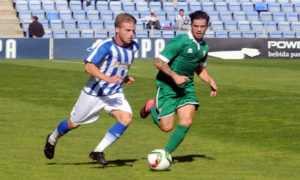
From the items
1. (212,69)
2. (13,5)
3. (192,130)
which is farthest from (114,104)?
(13,5)

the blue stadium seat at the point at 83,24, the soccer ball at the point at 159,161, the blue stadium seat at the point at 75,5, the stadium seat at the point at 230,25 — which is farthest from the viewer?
the stadium seat at the point at 230,25

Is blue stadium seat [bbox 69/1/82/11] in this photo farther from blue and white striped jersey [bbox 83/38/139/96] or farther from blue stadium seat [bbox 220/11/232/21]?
blue and white striped jersey [bbox 83/38/139/96]

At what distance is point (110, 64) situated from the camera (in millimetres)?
8188

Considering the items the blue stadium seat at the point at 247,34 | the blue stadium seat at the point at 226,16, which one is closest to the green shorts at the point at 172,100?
the blue stadium seat at the point at 247,34

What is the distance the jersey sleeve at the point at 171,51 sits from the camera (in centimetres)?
844

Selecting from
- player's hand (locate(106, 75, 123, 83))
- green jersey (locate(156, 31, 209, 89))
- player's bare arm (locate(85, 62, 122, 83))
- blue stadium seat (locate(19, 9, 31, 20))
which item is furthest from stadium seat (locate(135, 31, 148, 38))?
player's hand (locate(106, 75, 123, 83))

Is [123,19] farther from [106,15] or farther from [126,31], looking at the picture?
[106,15]

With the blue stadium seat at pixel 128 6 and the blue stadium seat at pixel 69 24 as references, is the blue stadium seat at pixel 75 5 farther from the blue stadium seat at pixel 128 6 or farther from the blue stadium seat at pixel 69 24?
the blue stadium seat at pixel 128 6

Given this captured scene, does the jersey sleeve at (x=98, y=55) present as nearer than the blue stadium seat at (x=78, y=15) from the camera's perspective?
Yes

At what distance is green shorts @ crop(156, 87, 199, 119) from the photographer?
8.63 m

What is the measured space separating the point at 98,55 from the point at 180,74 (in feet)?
3.85

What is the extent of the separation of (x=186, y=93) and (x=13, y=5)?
107ft

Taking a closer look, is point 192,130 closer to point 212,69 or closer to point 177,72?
point 177,72

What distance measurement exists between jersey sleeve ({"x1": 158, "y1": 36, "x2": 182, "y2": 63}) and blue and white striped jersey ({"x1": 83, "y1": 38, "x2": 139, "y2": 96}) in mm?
384
